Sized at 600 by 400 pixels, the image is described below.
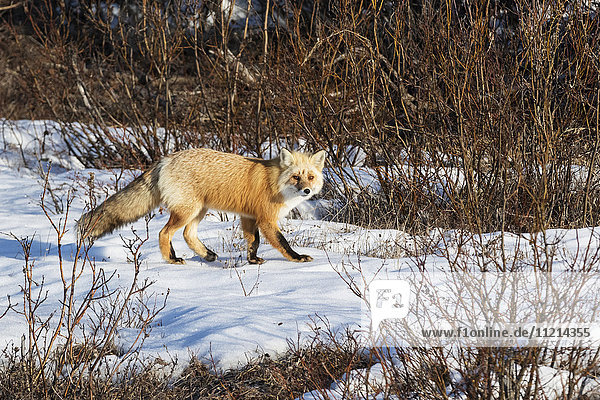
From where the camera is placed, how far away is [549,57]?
570 centimetres

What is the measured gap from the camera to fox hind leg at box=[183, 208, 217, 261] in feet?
20.9

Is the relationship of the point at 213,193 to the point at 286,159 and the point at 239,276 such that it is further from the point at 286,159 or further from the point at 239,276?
the point at 239,276

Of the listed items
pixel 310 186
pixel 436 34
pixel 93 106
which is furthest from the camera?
pixel 93 106

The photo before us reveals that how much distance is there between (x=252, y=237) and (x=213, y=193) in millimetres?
627

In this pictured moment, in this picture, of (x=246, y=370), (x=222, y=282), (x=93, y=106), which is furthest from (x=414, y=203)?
(x=93, y=106)

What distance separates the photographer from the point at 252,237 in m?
6.43

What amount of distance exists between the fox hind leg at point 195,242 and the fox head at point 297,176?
100 cm

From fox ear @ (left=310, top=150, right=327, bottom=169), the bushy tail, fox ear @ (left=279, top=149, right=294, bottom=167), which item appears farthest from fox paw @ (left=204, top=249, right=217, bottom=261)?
fox ear @ (left=310, top=150, right=327, bottom=169)

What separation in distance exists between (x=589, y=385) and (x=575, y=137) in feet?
14.5

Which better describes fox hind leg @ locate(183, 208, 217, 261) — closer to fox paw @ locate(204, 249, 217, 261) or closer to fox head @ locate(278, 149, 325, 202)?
fox paw @ locate(204, 249, 217, 261)

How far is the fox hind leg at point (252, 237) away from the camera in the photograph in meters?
6.25

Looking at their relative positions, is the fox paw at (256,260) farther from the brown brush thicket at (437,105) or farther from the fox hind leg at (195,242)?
the brown brush thicket at (437,105)

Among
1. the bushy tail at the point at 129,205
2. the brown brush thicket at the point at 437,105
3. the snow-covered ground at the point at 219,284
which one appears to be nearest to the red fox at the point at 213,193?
the bushy tail at the point at 129,205

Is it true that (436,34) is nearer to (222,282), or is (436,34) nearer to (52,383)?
(222,282)
